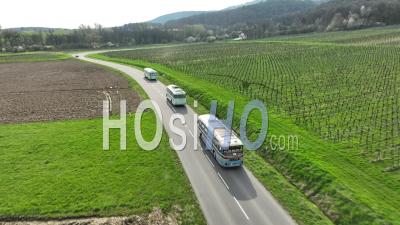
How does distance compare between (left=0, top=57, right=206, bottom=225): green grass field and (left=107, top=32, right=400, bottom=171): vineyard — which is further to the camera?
(left=107, top=32, right=400, bottom=171): vineyard

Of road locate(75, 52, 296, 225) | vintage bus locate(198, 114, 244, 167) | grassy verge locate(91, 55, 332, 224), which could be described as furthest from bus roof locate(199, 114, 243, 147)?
grassy verge locate(91, 55, 332, 224)

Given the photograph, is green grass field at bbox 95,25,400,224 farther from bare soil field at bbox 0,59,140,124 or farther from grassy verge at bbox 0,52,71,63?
grassy verge at bbox 0,52,71,63

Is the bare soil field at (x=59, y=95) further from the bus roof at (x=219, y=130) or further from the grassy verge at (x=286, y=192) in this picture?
the grassy verge at (x=286, y=192)

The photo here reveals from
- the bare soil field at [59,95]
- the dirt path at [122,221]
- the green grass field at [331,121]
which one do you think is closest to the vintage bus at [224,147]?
the green grass field at [331,121]

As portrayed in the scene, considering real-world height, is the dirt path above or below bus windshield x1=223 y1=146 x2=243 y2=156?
below

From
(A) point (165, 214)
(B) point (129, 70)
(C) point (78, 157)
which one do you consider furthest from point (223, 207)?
(B) point (129, 70)

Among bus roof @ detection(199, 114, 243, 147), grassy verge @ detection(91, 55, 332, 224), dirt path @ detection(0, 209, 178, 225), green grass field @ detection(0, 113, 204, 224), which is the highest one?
bus roof @ detection(199, 114, 243, 147)

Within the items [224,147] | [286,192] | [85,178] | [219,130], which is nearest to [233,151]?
[224,147]
